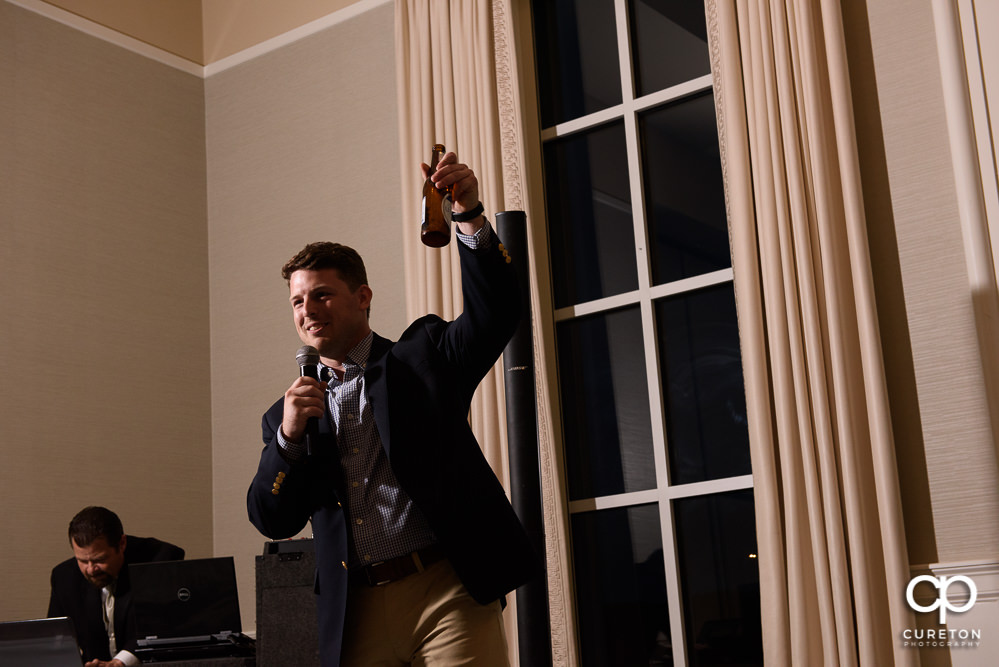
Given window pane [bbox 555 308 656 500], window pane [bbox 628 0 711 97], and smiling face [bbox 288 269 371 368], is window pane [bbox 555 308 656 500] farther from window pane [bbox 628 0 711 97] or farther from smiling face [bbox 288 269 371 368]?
smiling face [bbox 288 269 371 368]

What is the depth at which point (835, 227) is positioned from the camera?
11.3 ft

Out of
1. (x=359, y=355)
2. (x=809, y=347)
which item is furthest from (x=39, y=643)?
(x=809, y=347)

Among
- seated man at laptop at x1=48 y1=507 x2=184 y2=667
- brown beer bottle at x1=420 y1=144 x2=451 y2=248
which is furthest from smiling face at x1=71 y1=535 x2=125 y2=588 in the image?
brown beer bottle at x1=420 y1=144 x2=451 y2=248

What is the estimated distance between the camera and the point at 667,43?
4.32 meters

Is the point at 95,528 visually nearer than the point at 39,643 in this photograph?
No

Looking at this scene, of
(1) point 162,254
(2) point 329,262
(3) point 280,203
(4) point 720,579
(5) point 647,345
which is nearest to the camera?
(2) point 329,262

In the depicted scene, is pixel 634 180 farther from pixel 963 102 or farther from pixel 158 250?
pixel 158 250

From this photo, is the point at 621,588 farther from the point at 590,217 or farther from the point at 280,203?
the point at 280,203

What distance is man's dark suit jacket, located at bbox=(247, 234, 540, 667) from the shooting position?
1.93 m

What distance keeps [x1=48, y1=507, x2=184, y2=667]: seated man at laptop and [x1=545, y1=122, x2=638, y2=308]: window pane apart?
2.02 meters

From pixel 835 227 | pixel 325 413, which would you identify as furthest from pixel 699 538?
pixel 325 413

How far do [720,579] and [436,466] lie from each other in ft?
7.21

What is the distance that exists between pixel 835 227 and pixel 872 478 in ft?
2.70

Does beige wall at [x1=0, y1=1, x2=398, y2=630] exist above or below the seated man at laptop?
above
